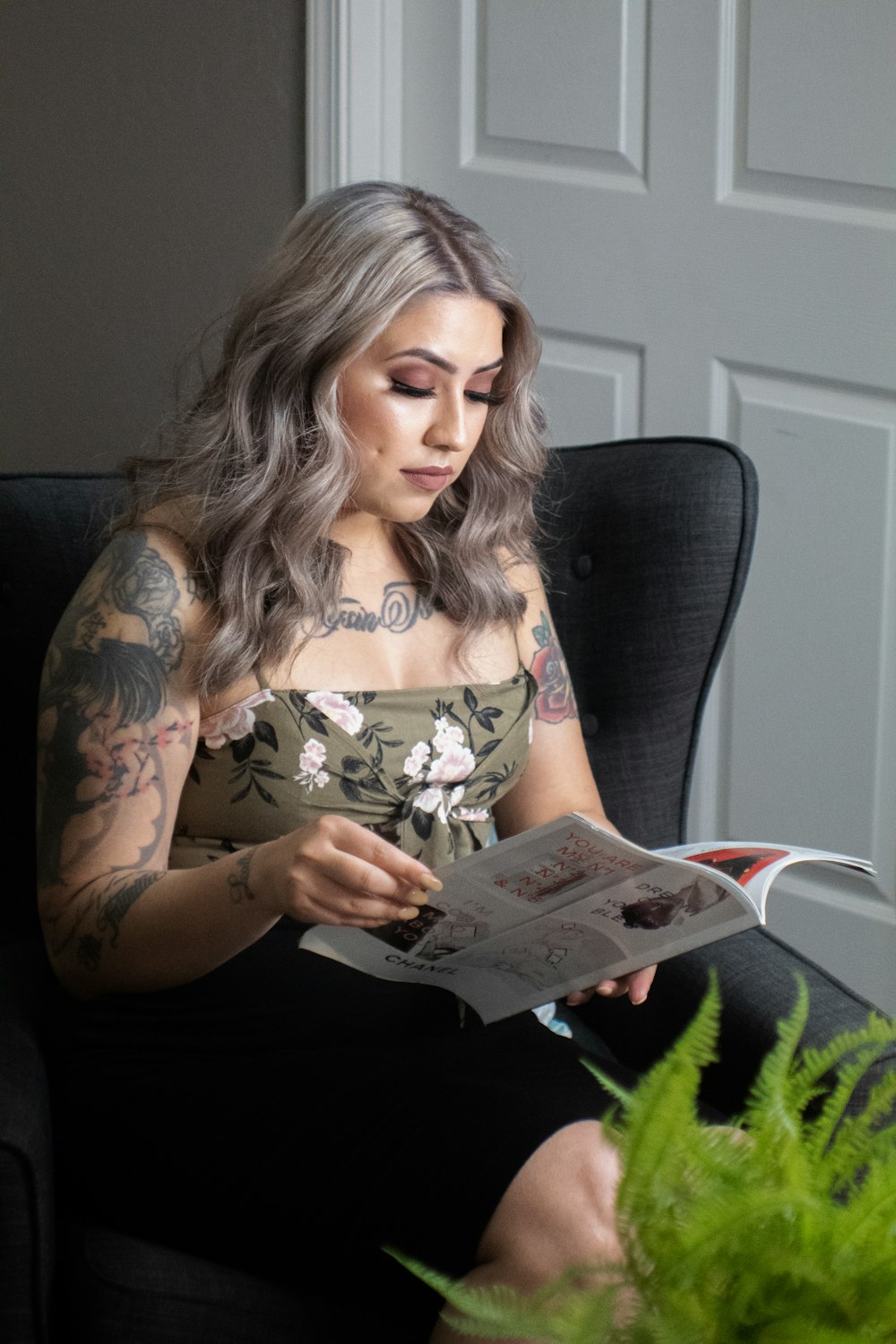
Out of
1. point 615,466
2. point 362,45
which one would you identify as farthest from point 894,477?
point 362,45

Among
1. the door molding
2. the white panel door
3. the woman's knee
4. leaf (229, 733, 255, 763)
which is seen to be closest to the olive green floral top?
leaf (229, 733, 255, 763)

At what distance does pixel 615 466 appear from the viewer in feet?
5.64

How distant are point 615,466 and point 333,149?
35.8 inches

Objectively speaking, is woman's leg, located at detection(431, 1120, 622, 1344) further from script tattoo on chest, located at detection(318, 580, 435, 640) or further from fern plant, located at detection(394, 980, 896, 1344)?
script tattoo on chest, located at detection(318, 580, 435, 640)

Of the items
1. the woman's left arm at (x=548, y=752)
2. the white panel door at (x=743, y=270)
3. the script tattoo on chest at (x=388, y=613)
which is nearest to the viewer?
the script tattoo on chest at (x=388, y=613)

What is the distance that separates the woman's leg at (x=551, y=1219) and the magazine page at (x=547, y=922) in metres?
0.14

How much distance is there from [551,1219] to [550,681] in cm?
65

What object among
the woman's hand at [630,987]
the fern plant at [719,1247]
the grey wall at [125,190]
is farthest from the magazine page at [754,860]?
the grey wall at [125,190]

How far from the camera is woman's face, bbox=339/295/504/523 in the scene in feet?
4.51

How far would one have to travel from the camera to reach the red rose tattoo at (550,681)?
5.21 ft

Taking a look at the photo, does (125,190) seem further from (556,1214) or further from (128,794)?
(556,1214)

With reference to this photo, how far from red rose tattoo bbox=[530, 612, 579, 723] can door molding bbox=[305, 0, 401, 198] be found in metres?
1.05

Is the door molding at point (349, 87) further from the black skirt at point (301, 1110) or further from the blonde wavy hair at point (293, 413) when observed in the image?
the black skirt at point (301, 1110)

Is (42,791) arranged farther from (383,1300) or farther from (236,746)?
(383,1300)
